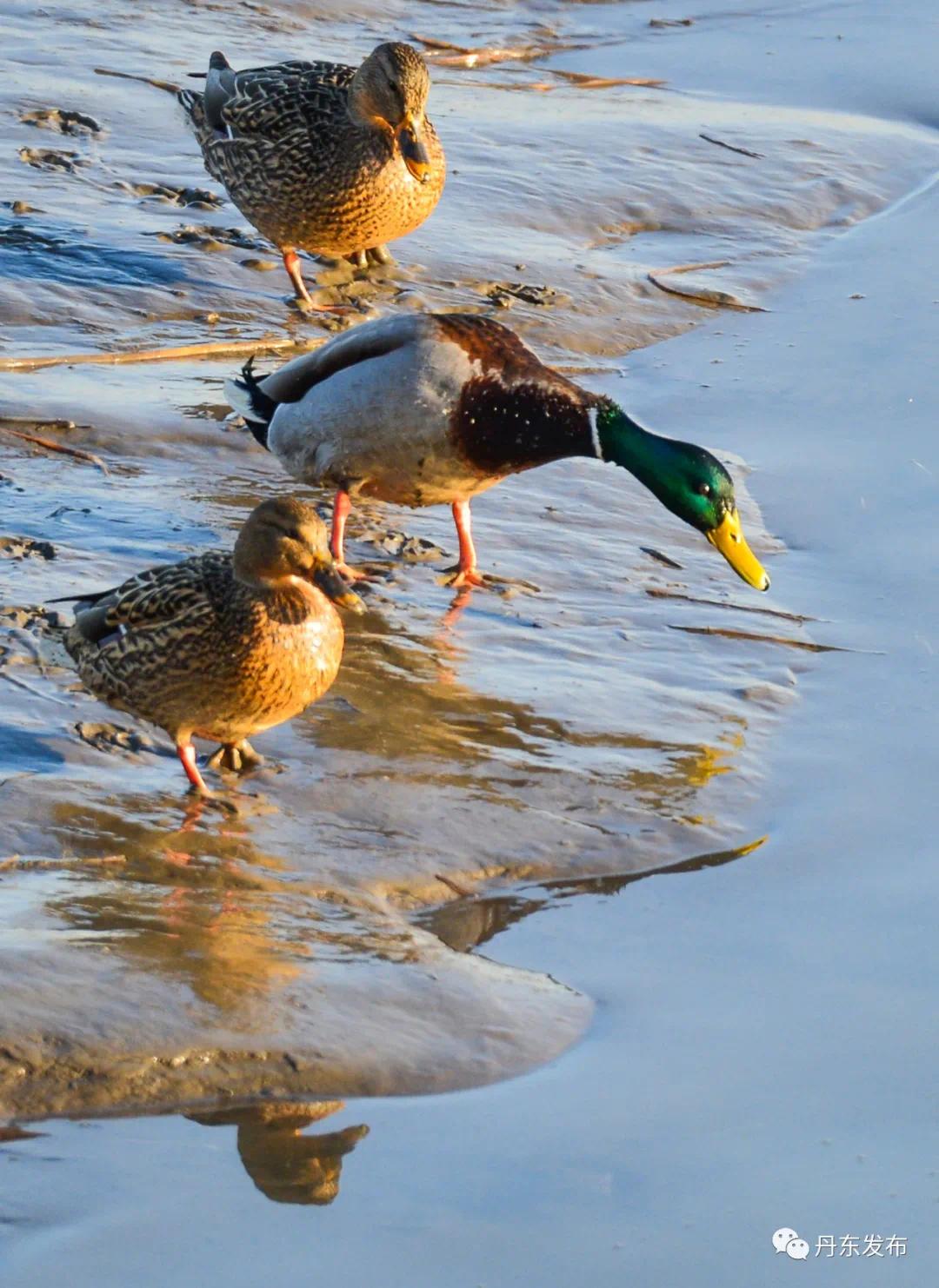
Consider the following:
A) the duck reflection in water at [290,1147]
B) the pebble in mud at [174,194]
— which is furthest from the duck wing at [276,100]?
the duck reflection in water at [290,1147]

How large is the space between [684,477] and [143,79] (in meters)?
5.97

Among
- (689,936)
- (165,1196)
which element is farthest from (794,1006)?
(165,1196)

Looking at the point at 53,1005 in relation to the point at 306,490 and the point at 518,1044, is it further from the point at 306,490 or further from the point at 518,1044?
the point at 306,490

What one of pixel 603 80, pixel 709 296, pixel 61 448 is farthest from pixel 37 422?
pixel 603 80

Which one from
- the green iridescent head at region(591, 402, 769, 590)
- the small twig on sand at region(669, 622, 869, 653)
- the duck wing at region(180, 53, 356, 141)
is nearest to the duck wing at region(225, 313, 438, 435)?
the green iridescent head at region(591, 402, 769, 590)

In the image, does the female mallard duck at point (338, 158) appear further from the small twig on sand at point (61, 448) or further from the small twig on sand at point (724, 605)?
the small twig on sand at point (724, 605)

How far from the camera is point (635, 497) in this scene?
7.46 m

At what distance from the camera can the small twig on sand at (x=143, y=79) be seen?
11188 mm

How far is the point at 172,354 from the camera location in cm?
802

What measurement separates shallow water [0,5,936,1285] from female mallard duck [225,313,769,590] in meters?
0.29

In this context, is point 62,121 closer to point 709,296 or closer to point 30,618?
point 709,296

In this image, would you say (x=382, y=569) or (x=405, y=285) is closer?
(x=382, y=569)

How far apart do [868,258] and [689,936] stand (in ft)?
20.2

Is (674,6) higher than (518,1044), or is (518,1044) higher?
(674,6)
